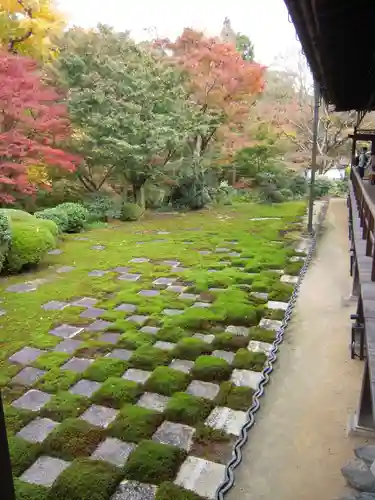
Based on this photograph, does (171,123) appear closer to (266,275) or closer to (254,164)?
(254,164)

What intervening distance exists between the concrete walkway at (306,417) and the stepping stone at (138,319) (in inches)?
66.0

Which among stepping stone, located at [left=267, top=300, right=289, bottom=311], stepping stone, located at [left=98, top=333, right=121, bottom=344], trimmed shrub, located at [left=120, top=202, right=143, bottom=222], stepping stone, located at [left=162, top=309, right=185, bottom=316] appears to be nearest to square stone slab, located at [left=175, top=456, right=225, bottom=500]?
stepping stone, located at [left=98, top=333, right=121, bottom=344]

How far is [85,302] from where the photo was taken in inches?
224

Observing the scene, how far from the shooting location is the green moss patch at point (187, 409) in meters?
3.19

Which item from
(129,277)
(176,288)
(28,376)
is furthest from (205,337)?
(129,277)

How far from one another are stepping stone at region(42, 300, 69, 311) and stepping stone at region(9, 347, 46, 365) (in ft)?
3.87

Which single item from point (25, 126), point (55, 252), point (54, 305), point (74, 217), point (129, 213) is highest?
point (25, 126)

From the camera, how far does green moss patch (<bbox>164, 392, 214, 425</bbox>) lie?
3188 millimetres

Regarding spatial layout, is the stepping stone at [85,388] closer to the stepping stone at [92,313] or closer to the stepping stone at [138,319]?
the stepping stone at [138,319]

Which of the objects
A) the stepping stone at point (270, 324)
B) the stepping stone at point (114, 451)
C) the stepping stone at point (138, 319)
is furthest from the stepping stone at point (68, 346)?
the stepping stone at point (270, 324)

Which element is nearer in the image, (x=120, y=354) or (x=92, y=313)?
(x=120, y=354)

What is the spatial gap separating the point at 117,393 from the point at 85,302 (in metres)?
2.43

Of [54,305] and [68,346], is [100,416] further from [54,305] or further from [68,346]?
[54,305]

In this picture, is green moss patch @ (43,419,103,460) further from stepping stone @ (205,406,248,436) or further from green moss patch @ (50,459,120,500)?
stepping stone @ (205,406,248,436)
